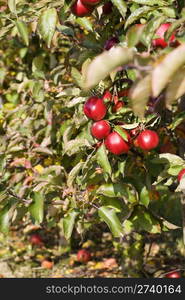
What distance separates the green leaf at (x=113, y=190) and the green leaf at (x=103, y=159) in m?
0.23

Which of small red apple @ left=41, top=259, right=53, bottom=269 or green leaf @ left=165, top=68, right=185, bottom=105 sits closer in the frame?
green leaf @ left=165, top=68, right=185, bottom=105

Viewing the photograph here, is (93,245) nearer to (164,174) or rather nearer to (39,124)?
(39,124)

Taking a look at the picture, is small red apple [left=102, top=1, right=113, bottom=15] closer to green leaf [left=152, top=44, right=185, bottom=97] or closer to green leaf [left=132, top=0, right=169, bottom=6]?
green leaf [left=132, top=0, right=169, bottom=6]

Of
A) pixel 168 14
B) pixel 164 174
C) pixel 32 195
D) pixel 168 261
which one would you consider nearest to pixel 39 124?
pixel 32 195

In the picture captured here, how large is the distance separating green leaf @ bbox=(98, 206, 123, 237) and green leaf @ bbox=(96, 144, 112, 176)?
23cm

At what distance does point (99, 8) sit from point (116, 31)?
233 mm

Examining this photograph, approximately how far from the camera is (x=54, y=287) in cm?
233

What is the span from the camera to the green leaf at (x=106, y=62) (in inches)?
29.3

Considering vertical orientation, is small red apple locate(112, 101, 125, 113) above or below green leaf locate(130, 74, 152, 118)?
below

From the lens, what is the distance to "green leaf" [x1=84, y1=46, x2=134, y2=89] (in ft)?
2.44

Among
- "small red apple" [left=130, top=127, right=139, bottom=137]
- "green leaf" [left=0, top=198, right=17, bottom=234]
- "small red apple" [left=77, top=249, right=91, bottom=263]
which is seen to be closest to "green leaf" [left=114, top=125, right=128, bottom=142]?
"small red apple" [left=130, top=127, right=139, bottom=137]

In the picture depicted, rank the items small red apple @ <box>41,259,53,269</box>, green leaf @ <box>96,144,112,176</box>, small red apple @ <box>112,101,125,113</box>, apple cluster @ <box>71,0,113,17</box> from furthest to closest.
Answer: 1. small red apple @ <box>41,259,53,269</box>
2. small red apple @ <box>112,101,125,113</box>
3. green leaf @ <box>96,144,112,176</box>
4. apple cluster @ <box>71,0,113,17</box>

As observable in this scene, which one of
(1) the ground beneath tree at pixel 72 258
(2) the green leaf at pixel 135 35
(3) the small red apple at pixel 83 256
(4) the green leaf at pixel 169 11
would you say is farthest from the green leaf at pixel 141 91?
(3) the small red apple at pixel 83 256

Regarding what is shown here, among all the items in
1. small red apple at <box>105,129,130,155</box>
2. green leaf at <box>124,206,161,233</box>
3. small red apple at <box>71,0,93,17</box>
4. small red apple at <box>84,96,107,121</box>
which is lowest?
green leaf at <box>124,206,161,233</box>
